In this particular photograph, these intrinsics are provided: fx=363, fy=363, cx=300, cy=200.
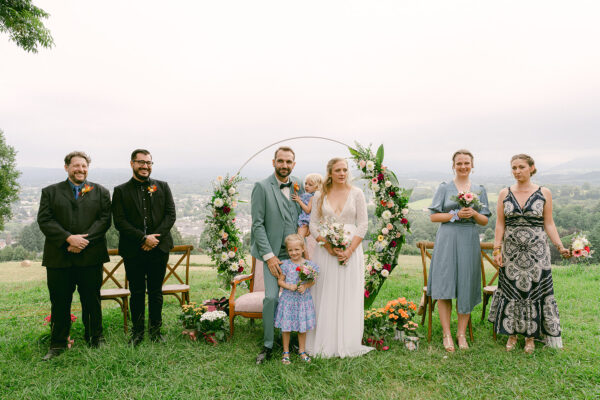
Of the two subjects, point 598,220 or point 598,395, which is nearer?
point 598,395

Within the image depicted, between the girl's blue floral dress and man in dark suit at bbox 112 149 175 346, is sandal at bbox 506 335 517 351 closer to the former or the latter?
the girl's blue floral dress

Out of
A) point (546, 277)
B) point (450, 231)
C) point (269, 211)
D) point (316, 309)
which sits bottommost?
point (316, 309)

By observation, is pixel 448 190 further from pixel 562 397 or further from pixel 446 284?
pixel 562 397

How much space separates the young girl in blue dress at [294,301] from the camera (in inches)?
180

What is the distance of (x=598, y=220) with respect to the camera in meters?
12.7

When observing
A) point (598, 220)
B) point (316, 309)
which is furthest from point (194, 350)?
point (598, 220)

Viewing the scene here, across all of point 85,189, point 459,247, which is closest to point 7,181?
point 85,189

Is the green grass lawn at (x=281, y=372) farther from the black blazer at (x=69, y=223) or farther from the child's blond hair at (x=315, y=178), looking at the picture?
the child's blond hair at (x=315, y=178)

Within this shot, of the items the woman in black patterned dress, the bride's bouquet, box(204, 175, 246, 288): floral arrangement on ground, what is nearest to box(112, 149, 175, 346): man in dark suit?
box(204, 175, 246, 288): floral arrangement on ground

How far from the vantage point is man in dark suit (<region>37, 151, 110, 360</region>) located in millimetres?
4703

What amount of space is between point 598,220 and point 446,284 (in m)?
11.2

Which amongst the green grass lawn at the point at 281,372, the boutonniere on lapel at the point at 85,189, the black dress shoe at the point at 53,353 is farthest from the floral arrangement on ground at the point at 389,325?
the boutonniere on lapel at the point at 85,189

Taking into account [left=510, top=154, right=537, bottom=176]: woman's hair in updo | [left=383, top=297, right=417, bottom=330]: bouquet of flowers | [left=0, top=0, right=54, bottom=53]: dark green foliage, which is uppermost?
[left=0, top=0, right=54, bottom=53]: dark green foliage

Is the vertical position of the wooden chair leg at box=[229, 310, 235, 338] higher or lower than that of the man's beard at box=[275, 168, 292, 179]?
lower
